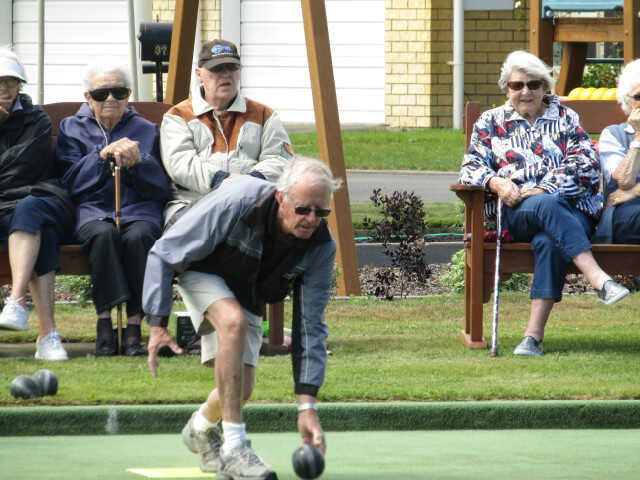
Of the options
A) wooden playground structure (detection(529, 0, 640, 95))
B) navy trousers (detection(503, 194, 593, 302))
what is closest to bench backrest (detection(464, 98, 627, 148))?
navy trousers (detection(503, 194, 593, 302))

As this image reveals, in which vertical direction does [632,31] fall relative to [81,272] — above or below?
above

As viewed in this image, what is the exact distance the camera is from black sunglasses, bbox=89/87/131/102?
7117 millimetres

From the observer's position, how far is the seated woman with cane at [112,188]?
6758 millimetres

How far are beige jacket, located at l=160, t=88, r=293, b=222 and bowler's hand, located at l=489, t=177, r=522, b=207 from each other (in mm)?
1109

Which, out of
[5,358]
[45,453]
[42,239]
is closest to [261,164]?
[42,239]

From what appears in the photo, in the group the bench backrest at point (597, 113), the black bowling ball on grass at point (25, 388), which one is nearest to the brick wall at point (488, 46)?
the bench backrest at point (597, 113)

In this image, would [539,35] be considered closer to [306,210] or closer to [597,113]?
[597,113]

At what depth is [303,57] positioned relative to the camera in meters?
23.4

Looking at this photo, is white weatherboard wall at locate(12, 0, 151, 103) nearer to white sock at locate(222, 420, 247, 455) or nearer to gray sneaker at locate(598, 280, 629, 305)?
gray sneaker at locate(598, 280, 629, 305)

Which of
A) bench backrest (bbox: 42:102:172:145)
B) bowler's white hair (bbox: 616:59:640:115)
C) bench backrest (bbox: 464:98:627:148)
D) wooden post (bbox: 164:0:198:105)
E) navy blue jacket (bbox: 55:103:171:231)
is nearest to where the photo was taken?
navy blue jacket (bbox: 55:103:171:231)

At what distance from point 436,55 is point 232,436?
18272 millimetres

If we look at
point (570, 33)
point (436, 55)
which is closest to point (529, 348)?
point (570, 33)

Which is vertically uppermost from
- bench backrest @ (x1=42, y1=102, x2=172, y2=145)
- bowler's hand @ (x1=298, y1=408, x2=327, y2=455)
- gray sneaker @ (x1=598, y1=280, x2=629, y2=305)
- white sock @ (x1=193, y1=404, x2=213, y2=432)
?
bench backrest @ (x1=42, y1=102, x2=172, y2=145)

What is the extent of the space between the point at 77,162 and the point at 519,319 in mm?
2852
